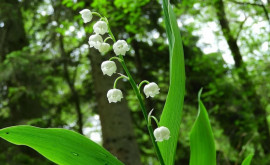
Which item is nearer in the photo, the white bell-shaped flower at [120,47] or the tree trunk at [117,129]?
the white bell-shaped flower at [120,47]

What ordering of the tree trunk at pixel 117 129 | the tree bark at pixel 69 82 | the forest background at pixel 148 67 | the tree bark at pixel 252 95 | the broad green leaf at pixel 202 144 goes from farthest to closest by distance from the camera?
the tree bark at pixel 69 82 < the tree bark at pixel 252 95 < the forest background at pixel 148 67 < the tree trunk at pixel 117 129 < the broad green leaf at pixel 202 144

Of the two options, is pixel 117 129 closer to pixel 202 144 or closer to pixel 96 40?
pixel 202 144

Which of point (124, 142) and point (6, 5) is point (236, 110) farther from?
point (6, 5)

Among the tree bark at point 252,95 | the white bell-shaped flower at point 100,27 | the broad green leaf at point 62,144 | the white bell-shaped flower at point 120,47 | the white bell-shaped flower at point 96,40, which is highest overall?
the white bell-shaped flower at point 100,27

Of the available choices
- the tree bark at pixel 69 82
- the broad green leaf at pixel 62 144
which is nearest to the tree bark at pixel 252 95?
the tree bark at pixel 69 82

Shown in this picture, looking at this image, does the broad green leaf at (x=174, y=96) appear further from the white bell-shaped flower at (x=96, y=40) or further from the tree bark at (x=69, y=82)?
the tree bark at (x=69, y=82)

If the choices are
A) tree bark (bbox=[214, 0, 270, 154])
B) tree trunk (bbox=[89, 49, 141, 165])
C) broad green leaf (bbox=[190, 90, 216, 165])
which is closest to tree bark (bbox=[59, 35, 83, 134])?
tree trunk (bbox=[89, 49, 141, 165])
